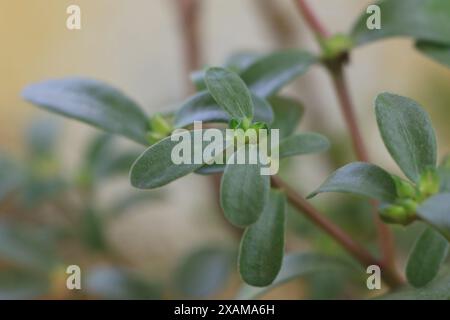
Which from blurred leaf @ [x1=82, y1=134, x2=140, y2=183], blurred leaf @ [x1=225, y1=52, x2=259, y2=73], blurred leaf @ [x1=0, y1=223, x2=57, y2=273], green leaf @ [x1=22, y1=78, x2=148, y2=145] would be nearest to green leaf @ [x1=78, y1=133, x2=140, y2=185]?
blurred leaf @ [x1=82, y1=134, x2=140, y2=183]

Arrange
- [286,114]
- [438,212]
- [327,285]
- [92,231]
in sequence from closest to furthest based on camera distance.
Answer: [438,212]
[286,114]
[327,285]
[92,231]

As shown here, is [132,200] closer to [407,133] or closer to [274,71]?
[274,71]

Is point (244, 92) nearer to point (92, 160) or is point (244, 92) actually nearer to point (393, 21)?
point (393, 21)

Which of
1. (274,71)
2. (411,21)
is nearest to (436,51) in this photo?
(411,21)

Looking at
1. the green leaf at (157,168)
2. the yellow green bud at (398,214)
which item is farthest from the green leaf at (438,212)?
the green leaf at (157,168)

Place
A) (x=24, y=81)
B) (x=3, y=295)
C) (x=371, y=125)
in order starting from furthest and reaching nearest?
1. (x=24, y=81)
2. (x=371, y=125)
3. (x=3, y=295)

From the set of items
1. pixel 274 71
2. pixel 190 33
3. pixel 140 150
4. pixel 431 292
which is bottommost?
pixel 431 292
